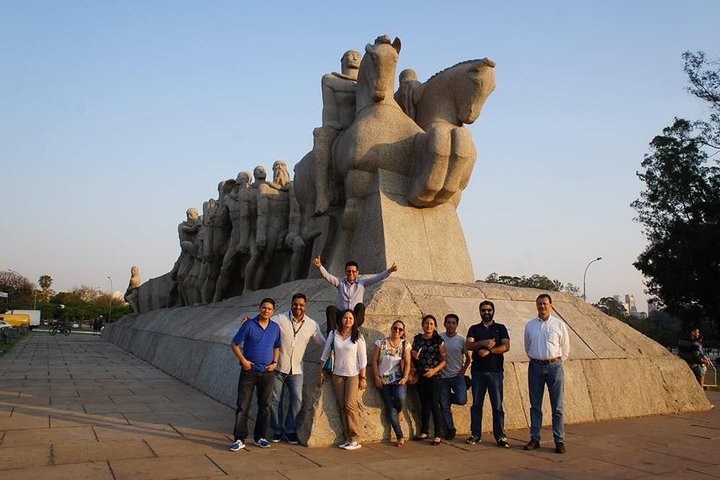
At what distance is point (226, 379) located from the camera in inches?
296

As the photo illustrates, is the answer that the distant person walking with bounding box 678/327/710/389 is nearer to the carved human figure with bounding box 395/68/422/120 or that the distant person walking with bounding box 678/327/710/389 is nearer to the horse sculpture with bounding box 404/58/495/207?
the horse sculpture with bounding box 404/58/495/207

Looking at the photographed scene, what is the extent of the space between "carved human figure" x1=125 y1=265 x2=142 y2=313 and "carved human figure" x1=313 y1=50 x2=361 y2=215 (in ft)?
58.5

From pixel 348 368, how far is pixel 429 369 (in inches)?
30.4

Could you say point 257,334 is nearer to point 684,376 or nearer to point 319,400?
point 319,400

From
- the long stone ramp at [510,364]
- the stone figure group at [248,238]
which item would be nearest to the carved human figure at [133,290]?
the stone figure group at [248,238]

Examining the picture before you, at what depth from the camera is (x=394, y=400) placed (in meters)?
5.44

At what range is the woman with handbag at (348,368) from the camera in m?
5.16

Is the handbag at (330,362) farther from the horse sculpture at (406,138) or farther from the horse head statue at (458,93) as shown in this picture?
the horse head statue at (458,93)

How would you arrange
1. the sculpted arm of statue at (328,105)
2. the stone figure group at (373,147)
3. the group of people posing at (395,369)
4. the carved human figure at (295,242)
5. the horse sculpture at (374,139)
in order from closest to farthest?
the group of people posing at (395,369) < the stone figure group at (373,147) < the horse sculpture at (374,139) < the sculpted arm of statue at (328,105) < the carved human figure at (295,242)

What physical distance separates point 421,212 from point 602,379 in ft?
11.7

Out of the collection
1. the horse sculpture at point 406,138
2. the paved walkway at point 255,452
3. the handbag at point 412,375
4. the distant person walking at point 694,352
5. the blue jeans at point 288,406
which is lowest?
the paved walkway at point 255,452

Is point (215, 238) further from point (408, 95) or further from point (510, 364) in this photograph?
A: point (510, 364)

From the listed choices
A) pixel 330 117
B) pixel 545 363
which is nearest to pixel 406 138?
pixel 330 117

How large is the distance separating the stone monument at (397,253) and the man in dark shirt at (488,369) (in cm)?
48
